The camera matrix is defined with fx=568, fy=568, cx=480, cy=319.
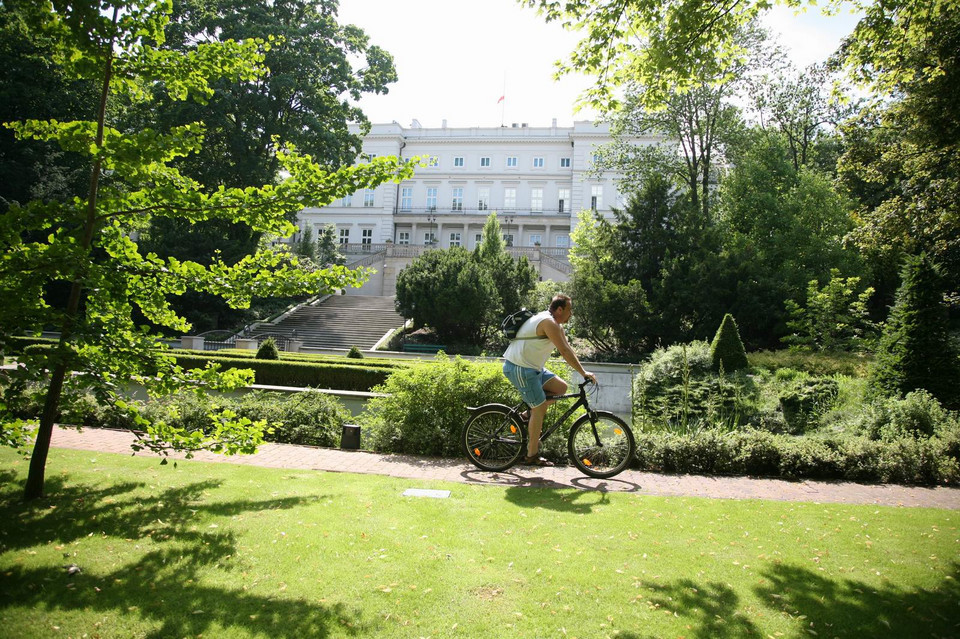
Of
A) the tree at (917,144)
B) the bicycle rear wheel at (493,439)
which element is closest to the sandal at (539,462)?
the bicycle rear wheel at (493,439)

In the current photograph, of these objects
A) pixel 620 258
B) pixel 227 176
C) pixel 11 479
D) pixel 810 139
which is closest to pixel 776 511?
pixel 11 479

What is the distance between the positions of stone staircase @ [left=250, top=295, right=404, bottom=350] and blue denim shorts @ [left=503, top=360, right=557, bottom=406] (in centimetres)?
2436

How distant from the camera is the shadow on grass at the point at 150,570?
2803mm

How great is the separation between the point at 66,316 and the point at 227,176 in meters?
30.4

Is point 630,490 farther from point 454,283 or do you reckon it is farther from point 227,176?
point 227,176

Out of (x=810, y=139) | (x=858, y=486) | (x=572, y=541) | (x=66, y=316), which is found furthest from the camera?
(x=810, y=139)

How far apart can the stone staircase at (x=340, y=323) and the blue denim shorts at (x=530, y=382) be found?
24361 millimetres

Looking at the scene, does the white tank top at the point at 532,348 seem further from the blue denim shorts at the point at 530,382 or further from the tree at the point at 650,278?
the tree at the point at 650,278

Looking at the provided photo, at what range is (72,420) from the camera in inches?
167

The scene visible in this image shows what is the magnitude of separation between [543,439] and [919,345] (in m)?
8.59

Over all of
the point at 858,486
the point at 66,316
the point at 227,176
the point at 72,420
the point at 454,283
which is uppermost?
the point at 227,176

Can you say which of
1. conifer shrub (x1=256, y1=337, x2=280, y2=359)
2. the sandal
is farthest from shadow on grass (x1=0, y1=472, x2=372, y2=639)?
conifer shrub (x1=256, y1=337, x2=280, y2=359)

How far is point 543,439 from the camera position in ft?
21.9

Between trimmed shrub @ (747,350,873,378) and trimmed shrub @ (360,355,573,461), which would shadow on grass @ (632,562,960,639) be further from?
trimmed shrub @ (747,350,873,378)
